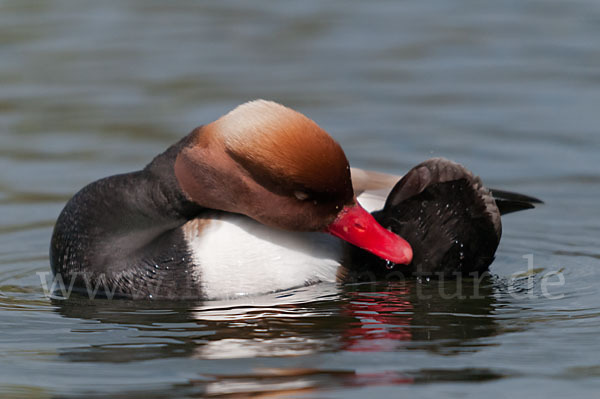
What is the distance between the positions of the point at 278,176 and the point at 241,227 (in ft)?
1.88

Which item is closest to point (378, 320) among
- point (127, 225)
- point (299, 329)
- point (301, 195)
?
point (299, 329)

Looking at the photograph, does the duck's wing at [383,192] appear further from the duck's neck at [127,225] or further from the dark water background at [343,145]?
the duck's neck at [127,225]

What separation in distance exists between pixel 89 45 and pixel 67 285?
618cm

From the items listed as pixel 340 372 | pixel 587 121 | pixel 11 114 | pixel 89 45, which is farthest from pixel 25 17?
pixel 340 372

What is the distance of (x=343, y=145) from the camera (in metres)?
8.94

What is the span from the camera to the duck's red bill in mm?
5633

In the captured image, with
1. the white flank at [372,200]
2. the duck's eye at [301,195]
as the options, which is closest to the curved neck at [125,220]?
the duck's eye at [301,195]

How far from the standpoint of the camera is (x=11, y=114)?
9.90 meters

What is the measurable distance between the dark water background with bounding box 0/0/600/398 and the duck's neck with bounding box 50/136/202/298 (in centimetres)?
23

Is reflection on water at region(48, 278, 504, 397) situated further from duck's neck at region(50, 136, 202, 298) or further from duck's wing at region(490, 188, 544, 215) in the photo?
duck's wing at region(490, 188, 544, 215)

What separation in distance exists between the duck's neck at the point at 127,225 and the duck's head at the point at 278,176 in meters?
0.13

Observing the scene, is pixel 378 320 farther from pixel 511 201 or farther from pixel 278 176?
pixel 511 201

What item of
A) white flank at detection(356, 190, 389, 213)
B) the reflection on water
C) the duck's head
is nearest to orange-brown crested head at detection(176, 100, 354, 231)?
the duck's head

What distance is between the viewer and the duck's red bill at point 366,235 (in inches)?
222
